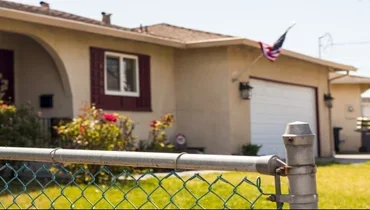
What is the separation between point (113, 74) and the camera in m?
14.9

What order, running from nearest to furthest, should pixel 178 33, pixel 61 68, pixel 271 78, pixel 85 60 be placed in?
pixel 61 68, pixel 85 60, pixel 271 78, pixel 178 33

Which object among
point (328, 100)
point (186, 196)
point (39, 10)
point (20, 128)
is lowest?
point (186, 196)

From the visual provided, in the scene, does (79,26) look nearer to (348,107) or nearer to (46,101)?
(46,101)

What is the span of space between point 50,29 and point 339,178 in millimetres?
8886

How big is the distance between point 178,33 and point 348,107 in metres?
9.11

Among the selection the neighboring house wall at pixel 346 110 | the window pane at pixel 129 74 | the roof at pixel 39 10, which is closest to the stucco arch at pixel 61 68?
the roof at pixel 39 10

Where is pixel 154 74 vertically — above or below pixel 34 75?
above

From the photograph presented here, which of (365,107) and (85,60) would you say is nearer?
(85,60)

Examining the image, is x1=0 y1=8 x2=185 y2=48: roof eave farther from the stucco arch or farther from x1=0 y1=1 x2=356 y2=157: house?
the stucco arch

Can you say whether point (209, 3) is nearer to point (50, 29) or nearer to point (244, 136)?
point (50, 29)

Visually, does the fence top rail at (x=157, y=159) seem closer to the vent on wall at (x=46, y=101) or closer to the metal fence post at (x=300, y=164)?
the metal fence post at (x=300, y=164)

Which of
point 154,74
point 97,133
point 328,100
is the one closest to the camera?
point 97,133

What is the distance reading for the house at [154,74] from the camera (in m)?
13.6

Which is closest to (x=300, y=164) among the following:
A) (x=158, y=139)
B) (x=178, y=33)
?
(x=158, y=139)
